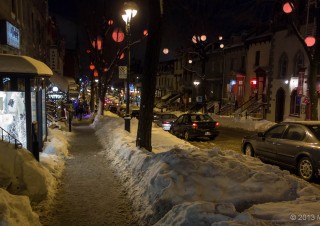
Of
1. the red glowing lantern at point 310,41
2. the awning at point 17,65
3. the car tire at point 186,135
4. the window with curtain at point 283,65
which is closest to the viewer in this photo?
the awning at point 17,65

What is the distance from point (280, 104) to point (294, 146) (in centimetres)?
2222

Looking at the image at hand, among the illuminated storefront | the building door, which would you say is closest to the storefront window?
the building door

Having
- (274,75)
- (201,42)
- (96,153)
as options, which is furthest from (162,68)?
(96,153)

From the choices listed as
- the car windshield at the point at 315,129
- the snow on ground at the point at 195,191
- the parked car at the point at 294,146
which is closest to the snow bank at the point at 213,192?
the snow on ground at the point at 195,191

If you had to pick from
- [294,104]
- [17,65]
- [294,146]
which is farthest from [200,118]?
[294,104]

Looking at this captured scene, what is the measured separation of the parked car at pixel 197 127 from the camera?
59.0ft

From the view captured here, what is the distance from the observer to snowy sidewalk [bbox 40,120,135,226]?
6445mm

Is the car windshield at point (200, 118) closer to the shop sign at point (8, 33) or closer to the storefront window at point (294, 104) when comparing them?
the shop sign at point (8, 33)

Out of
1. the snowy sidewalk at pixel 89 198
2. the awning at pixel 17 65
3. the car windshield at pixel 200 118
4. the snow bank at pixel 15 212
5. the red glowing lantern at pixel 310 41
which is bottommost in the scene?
the snowy sidewalk at pixel 89 198

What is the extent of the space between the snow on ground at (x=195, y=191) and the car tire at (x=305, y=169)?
2295 mm

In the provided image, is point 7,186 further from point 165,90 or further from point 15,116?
point 165,90

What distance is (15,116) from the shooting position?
996 cm

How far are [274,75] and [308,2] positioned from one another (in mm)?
7920

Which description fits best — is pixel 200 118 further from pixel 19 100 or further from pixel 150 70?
pixel 19 100
